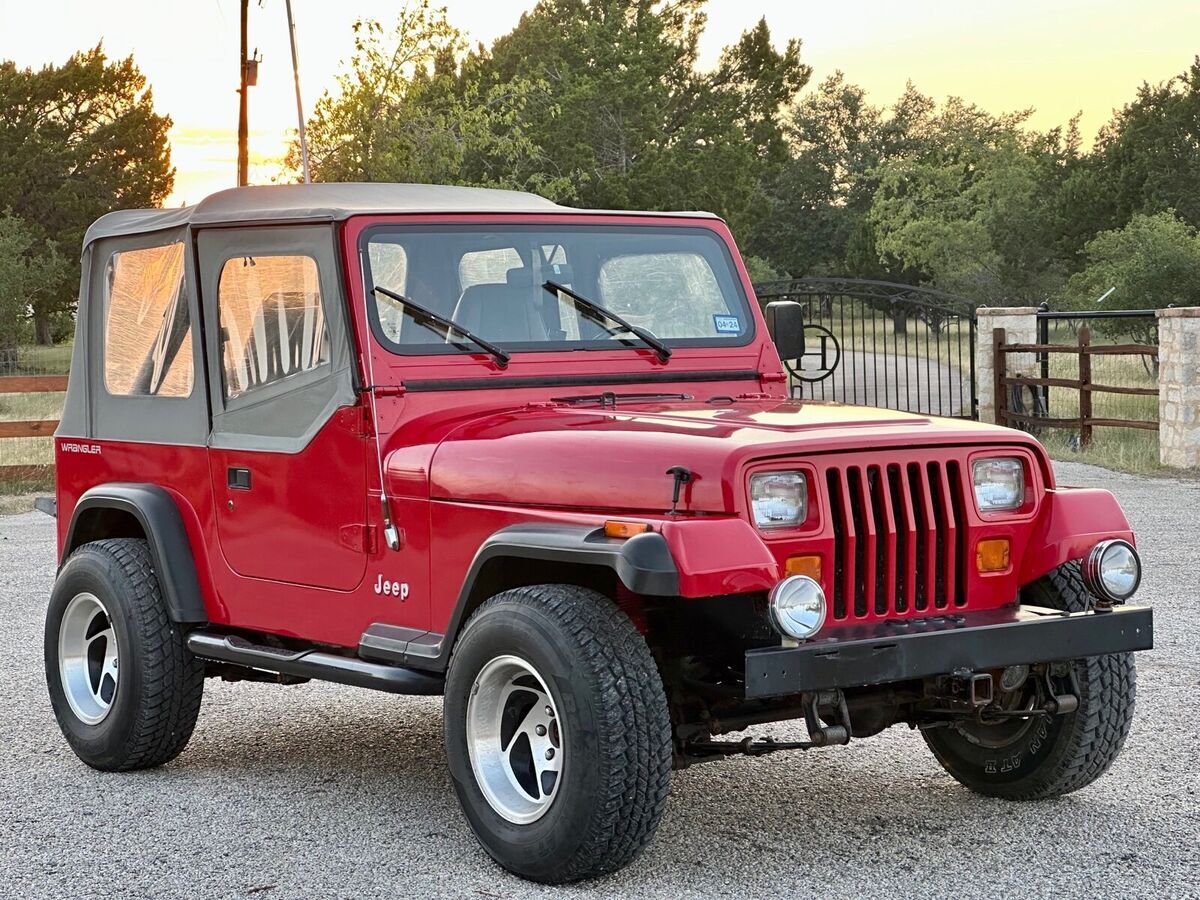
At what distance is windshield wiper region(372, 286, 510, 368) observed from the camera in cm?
545

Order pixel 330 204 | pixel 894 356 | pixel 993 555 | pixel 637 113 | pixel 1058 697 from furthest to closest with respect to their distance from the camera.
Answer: pixel 637 113 < pixel 894 356 < pixel 330 204 < pixel 1058 697 < pixel 993 555

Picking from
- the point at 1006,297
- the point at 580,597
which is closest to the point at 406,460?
the point at 580,597

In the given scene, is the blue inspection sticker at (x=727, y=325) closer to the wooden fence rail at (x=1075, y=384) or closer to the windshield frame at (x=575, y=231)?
the windshield frame at (x=575, y=231)

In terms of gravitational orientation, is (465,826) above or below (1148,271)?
below

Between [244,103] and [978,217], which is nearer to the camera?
[244,103]

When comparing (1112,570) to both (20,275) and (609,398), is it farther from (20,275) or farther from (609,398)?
(20,275)

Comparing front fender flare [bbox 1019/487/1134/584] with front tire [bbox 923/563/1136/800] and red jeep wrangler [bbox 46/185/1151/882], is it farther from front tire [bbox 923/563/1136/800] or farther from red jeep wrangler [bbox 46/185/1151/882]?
front tire [bbox 923/563/1136/800]

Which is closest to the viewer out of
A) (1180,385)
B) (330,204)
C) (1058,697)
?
(1058,697)

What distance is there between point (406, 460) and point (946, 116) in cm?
9347

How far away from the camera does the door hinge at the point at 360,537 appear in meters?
5.28

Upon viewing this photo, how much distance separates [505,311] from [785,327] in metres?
1.14

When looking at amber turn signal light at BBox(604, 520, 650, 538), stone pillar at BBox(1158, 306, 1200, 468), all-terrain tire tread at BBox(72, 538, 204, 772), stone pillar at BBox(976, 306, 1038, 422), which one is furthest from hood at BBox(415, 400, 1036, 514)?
stone pillar at BBox(976, 306, 1038, 422)

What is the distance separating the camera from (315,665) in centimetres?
540

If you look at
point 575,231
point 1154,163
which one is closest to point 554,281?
point 575,231
